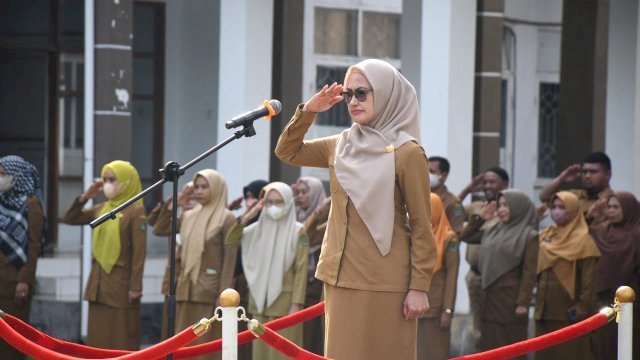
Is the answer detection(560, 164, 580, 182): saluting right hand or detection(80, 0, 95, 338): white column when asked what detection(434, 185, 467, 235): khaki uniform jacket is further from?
detection(80, 0, 95, 338): white column

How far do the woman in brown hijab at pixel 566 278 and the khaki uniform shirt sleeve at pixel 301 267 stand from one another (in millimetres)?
1697

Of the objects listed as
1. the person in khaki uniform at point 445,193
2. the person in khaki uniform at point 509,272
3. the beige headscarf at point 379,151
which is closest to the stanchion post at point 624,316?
the beige headscarf at point 379,151

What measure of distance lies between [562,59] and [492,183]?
193 centimetres

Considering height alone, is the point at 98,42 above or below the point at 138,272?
above

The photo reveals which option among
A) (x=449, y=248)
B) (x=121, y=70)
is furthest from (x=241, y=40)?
(x=449, y=248)

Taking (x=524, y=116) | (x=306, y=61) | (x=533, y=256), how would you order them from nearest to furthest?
(x=533, y=256) < (x=306, y=61) < (x=524, y=116)

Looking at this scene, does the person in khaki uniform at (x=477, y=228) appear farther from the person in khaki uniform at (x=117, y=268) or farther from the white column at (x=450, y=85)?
the person in khaki uniform at (x=117, y=268)

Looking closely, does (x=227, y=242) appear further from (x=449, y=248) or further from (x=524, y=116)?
(x=524, y=116)

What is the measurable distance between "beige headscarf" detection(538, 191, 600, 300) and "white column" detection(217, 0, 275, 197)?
8.67 ft

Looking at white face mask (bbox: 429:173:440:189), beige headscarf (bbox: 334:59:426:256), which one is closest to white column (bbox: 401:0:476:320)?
white face mask (bbox: 429:173:440:189)

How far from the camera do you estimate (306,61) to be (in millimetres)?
13906

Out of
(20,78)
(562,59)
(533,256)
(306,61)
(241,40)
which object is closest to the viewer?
(533,256)

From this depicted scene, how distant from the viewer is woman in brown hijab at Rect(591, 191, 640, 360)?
922 centimetres

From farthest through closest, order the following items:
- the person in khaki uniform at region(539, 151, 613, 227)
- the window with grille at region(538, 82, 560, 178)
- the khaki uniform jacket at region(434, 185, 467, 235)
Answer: the window with grille at region(538, 82, 560, 178) → the khaki uniform jacket at region(434, 185, 467, 235) → the person in khaki uniform at region(539, 151, 613, 227)
